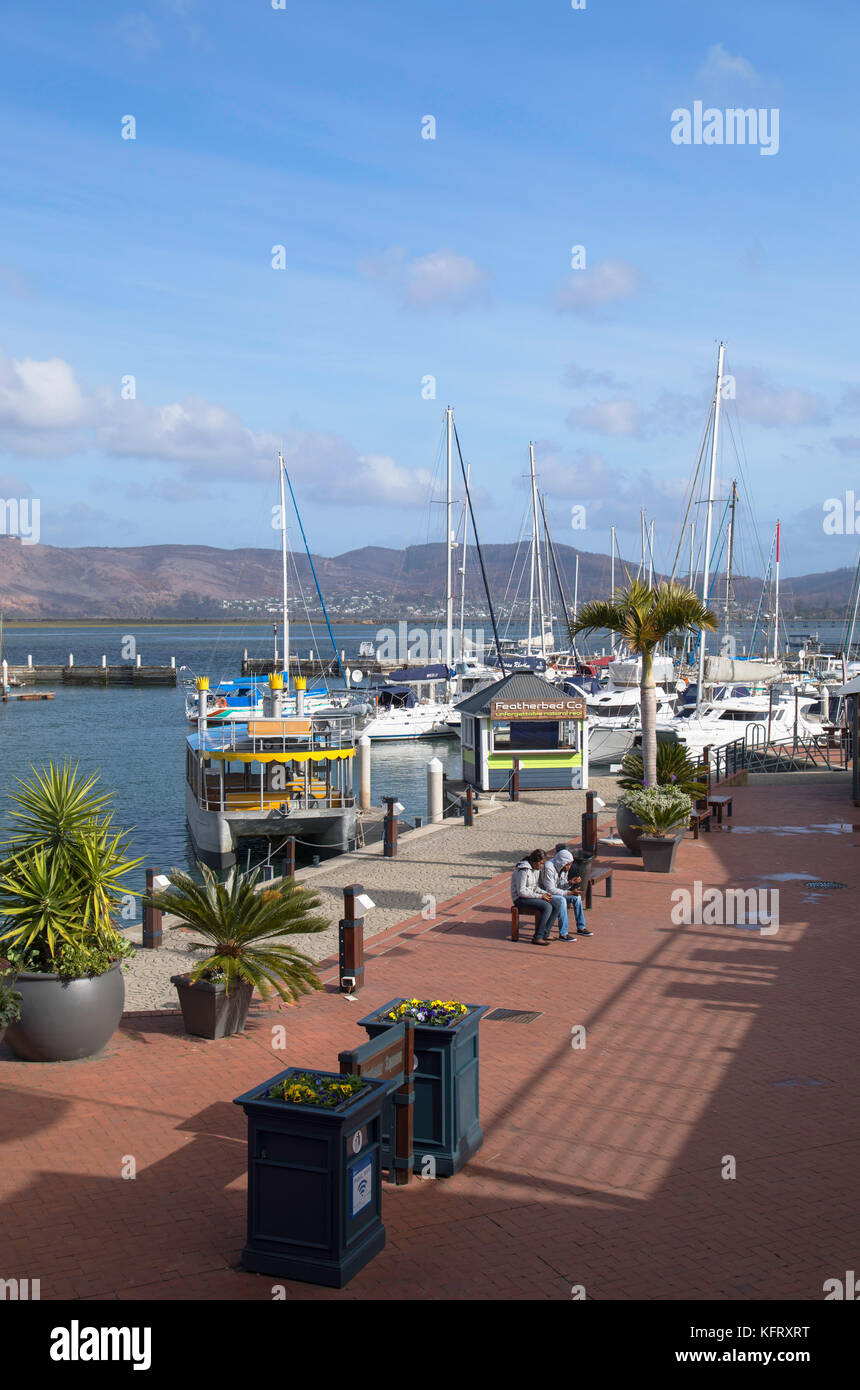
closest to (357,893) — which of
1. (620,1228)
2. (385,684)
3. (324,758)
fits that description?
(620,1228)

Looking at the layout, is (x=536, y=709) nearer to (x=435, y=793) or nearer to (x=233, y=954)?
(x=435, y=793)

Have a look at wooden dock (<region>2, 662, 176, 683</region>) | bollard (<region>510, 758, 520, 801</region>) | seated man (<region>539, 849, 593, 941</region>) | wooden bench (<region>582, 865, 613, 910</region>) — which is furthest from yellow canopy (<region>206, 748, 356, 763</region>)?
wooden dock (<region>2, 662, 176, 683</region>)

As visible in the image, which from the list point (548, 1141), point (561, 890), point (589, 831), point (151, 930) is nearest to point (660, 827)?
point (589, 831)

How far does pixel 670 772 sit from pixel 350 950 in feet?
35.6

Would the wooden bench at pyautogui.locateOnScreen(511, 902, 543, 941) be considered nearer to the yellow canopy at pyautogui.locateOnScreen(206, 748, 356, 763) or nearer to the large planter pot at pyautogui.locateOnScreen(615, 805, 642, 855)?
the large planter pot at pyautogui.locateOnScreen(615, 805, 642, 855)

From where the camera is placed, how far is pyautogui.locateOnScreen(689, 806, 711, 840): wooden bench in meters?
21.6

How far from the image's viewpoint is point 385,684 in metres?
66.1

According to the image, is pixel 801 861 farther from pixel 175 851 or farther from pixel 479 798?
pixel 175 851

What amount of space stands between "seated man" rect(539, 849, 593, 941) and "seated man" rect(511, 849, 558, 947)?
0.24 ft

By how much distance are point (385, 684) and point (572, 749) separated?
36022 millimetres

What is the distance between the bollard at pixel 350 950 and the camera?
39.4 ft

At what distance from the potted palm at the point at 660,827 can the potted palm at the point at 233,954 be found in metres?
8.36

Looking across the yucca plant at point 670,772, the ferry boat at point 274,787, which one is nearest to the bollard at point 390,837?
the yucca plant at point 670,772

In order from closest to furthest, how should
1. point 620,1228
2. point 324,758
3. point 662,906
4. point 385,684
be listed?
point 620,1228
point 662,906
point 324,758
point 385,684
